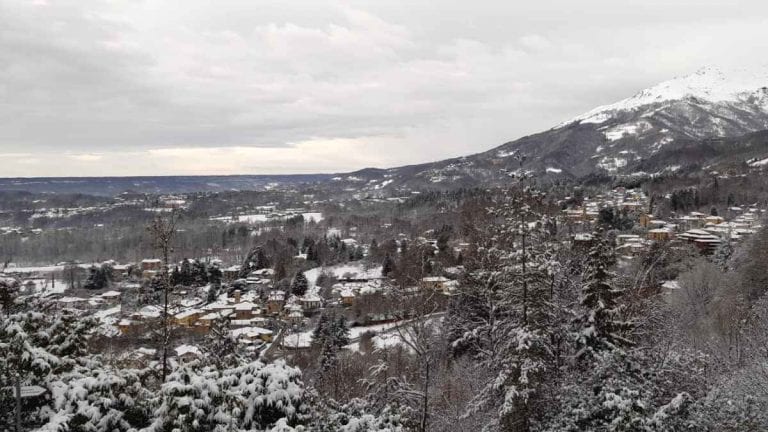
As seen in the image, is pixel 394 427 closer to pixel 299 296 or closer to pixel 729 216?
pixel 299 296

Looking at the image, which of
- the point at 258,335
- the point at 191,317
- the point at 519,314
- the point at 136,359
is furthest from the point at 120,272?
the point at 519,314

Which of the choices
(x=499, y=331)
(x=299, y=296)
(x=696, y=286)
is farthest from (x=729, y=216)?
(x=499, y=331)

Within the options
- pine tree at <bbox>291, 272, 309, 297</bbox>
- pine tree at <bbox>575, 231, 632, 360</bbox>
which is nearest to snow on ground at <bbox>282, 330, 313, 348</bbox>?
pine tree at <bbox>291, 272, 309, 297</bbox>

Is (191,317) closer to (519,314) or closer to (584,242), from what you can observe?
(584,242)

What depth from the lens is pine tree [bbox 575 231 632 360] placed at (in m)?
12.1

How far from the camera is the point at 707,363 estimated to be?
10.9 m

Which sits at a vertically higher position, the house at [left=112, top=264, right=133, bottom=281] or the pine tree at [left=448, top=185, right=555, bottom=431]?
the pine tree at [left=448, top=185, right=555, bottom=431]

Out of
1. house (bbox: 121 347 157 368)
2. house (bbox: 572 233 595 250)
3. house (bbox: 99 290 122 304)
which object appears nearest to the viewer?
house (bbox: 121 347 157 368)

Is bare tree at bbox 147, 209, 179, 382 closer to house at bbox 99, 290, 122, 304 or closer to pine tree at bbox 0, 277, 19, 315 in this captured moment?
pine tree at bbox 0, 277, 19, 315

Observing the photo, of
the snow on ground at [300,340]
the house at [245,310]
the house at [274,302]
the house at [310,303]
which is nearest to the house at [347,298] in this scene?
the house at [310,303]

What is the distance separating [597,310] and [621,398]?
12.6ft

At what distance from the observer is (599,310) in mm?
12250

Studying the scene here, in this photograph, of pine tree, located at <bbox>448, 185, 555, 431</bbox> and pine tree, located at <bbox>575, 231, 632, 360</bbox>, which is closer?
pine tree, located at <bbox>448, 185, 555, 431</bbox>

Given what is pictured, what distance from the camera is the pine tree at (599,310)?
1209 centimetres
